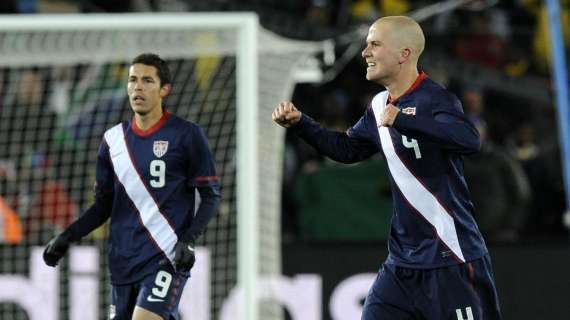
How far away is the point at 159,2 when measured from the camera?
12625 millimetres

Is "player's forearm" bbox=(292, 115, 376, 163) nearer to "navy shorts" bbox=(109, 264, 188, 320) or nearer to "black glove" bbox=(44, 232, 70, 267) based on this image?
"navy shorts" bbox=(109, 264, 188, 320)

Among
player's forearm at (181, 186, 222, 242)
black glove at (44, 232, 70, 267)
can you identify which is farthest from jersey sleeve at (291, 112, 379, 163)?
black glove at (44, 232, 70, 267)

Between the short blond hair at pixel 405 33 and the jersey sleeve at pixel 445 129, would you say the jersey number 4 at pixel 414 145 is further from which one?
the short blond hair at pixel 405 33

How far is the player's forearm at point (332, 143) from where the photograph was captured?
5.97m

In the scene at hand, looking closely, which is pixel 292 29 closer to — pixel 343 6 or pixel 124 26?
pixel 343 6

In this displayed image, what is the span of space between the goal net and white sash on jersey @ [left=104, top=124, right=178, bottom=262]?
2.42 m

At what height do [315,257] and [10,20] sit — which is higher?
[10,20]

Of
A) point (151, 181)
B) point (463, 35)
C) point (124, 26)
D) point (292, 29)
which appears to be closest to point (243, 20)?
point (124, 26)

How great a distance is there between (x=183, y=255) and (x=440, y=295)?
1.41 meters

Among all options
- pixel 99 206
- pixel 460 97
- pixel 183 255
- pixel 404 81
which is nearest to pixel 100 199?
pixel 99 206

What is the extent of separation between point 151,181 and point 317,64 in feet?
10.9

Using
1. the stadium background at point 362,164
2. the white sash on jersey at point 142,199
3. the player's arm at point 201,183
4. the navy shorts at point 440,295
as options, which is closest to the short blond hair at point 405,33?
the navy shorts at point 440,295

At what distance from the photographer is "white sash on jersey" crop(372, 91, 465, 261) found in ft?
18.6

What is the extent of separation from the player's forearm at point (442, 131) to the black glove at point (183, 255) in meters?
1.53
